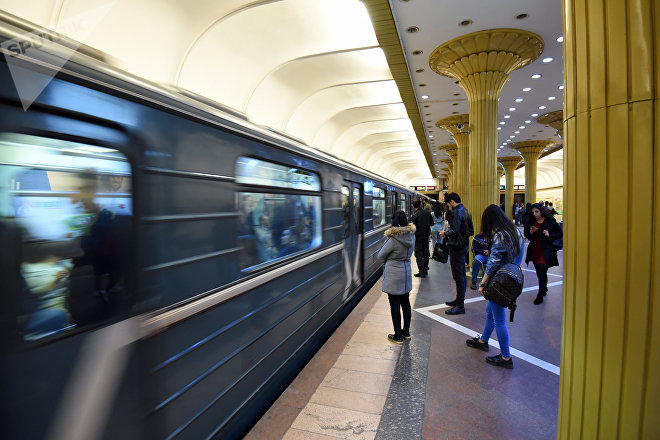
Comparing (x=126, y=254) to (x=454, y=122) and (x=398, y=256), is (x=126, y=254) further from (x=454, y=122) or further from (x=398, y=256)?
(x=454, y=122)

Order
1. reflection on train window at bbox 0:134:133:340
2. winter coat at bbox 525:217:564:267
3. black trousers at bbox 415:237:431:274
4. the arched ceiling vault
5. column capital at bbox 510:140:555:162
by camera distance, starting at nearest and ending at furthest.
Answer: reflection on train window at bbox 0:134:133:340 < winter coat at bbox 525:217:564:267 < the arched ceiling vault < black trousers at bbox 415:237:431:274 < column capital at bbox 510:140:555:162

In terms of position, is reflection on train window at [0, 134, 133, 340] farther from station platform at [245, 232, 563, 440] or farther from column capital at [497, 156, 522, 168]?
column capital at [497, 156, 522, 168]

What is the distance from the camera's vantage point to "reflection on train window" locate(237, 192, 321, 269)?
2455 mm

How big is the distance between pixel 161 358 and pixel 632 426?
1.97 meters

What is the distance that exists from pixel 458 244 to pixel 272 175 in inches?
129

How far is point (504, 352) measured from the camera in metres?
3.39

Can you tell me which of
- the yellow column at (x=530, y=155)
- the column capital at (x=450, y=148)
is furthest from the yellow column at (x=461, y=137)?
the yellow column at (x=530, y=155)

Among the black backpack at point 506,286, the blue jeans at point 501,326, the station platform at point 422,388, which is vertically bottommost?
the station platform at point 422,388

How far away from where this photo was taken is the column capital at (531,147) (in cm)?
2197

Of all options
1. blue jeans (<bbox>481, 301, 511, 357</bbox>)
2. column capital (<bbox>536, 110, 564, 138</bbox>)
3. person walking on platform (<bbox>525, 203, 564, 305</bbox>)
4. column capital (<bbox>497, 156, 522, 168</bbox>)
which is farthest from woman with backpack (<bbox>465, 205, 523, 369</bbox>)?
column capital (<bbox>497, 156, 522, 168</bbox>)

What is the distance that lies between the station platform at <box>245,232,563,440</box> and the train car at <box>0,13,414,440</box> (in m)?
0.49

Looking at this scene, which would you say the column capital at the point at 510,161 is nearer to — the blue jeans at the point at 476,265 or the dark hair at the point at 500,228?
the blue jeans at the point at 476,265

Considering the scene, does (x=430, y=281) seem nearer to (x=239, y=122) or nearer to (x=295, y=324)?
(x=295, y=324)

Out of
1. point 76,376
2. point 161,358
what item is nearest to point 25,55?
point 76,376
